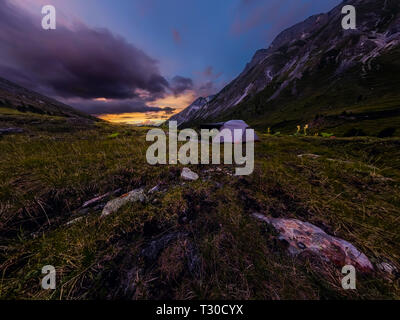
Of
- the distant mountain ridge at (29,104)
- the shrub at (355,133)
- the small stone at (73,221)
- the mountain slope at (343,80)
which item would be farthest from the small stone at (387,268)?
the distant mountain ridge at (29,104)

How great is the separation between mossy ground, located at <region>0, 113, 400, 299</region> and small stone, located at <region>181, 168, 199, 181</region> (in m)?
0.14

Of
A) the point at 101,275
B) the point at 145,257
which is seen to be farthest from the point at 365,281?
the point at 101,275

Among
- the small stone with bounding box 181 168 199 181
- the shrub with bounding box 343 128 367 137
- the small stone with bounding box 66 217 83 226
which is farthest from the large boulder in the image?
the shrub with bounding box 343 128 367 137

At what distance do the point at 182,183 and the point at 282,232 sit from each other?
1.93 meters

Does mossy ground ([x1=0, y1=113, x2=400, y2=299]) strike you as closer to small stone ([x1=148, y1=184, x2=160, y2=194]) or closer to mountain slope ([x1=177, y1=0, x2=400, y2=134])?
small stone ([x1=148, y1=184, x2=160, y2=194])

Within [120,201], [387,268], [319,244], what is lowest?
[387,268]

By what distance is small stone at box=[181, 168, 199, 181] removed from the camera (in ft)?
10.9

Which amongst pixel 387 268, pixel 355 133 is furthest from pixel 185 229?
pixel 355 133

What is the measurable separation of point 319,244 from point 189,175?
8.06 ft

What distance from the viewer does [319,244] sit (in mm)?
1903

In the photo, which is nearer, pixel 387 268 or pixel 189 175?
pixel 387 268

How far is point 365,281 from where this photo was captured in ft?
5.07

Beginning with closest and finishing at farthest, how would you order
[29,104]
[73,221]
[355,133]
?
[73,221]
[355,133]
[29,104]

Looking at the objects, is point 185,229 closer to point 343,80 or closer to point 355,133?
point 355,133
